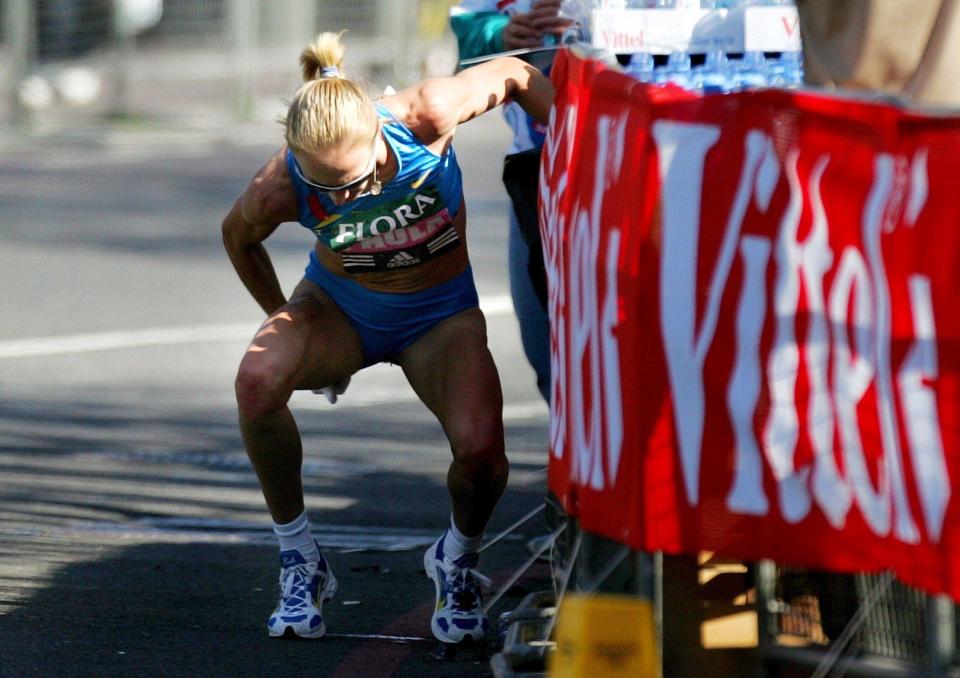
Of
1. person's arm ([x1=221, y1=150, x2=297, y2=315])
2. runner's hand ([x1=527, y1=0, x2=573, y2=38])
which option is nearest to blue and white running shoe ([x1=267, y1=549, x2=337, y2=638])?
person's arm ([x1=221, y1=150, x2=297, y2=315])

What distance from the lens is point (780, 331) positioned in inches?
128

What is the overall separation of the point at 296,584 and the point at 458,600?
1.60 feet

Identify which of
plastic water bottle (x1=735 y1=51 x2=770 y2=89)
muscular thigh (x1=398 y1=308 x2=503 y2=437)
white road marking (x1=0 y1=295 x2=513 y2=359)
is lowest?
white road marking (x1=0 y1=295 x2=513 y2=359)

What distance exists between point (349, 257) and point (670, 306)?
1.80 metres

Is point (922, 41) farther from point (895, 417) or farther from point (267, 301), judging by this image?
point (267, 301)

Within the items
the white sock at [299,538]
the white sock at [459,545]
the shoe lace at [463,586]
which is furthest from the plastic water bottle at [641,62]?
the white sock at [299,538]

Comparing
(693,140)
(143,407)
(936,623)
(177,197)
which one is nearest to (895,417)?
(936,623)

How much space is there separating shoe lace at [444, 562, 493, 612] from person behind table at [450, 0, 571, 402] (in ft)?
2.98

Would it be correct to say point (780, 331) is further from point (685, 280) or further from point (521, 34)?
point (521, 34)

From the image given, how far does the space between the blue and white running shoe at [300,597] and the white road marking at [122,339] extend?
487 centimetres

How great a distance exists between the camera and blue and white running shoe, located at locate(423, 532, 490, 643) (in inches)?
190

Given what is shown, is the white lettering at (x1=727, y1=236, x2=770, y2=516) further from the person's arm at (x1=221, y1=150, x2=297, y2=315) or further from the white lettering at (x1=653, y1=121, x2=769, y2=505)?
the person's arm at (x1=221, y1=150, x2=297, y2=315)

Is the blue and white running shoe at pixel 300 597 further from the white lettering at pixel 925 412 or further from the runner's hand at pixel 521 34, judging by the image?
the white lettering at pixel 925 412

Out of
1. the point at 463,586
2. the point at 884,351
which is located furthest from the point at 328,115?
the point at 884,351
